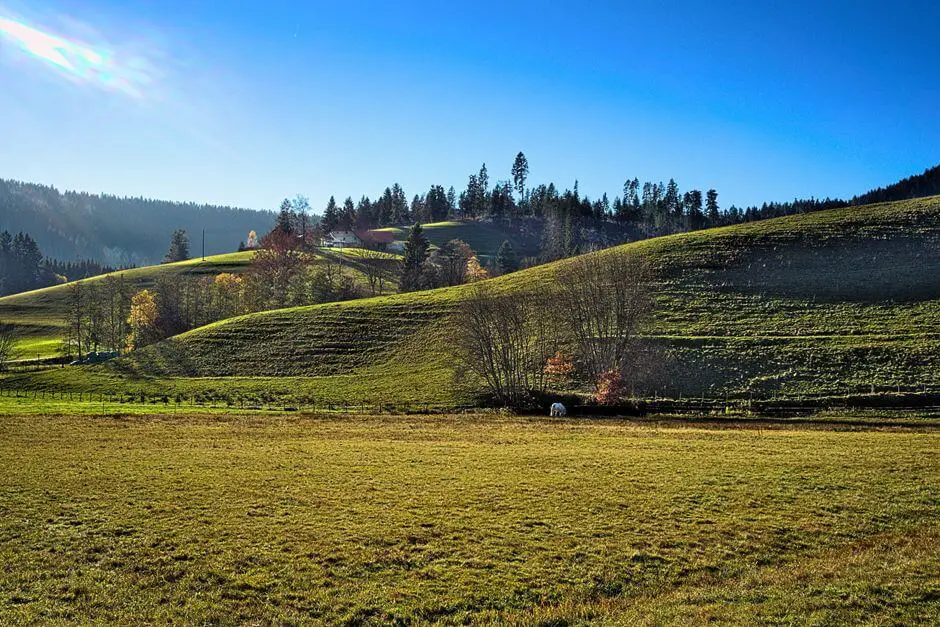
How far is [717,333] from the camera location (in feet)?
225

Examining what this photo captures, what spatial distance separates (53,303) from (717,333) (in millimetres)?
174857

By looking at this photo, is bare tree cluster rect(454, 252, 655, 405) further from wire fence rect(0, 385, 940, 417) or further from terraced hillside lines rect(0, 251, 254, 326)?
terraced hillside lines rect(0, 251, 254, 326)

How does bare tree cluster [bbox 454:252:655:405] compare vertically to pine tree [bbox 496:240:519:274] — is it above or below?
below

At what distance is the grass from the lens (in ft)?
42.4

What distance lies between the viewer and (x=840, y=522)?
1830 cm

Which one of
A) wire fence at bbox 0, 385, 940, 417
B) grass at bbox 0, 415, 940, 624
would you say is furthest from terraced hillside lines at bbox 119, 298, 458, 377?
grass at bbox 0, 415, 940, 624

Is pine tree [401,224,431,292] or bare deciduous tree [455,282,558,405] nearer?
bare deciduous tree [455,282,558,405]

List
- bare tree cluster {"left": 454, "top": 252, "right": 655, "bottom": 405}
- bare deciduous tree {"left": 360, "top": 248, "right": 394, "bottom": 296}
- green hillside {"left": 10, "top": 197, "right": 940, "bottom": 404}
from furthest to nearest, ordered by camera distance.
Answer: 1. bare deciduous tree {"left": 360, "top": 248, "right": 394, "bottom": 296}
2. green hillside {"left": 10, "top": 197, "right": 940, "bottom": 404}
3. bare tree cluster {"left": 454, "top": 252, "right": 655, "bottom": 405}

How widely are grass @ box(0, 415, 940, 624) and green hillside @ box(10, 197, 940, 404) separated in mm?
27210

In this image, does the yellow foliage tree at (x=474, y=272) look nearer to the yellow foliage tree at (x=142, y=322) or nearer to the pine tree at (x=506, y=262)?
the pine tree at (x=506, y=262)

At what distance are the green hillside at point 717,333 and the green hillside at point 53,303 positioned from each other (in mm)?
58908

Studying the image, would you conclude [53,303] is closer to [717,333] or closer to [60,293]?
[60,293]

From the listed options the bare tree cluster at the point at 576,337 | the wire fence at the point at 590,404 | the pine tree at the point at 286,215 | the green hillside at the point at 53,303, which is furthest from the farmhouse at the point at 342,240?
the wire fence at the point at 590,404

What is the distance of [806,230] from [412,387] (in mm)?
92435
